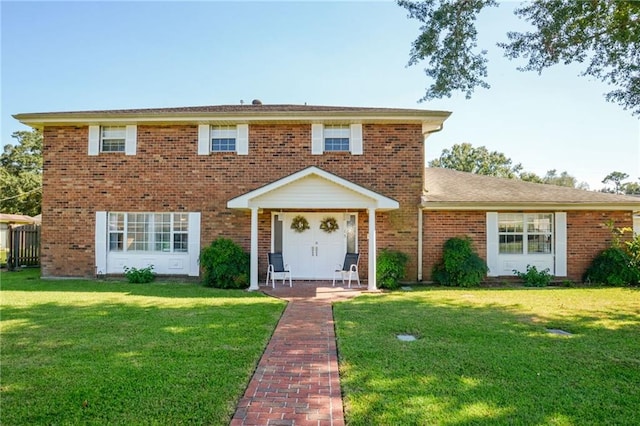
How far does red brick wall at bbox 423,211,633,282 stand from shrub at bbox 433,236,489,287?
1.45 feet

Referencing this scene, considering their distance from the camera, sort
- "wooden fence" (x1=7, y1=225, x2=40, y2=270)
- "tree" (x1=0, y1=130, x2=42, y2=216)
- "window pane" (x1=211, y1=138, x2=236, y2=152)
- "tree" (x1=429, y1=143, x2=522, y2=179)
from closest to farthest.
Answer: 1. "window pane" (x1=211, y1=138, x2=236, y2=152)
2. "wooden fence" (x1=7, y1=225, x2=40, y2=270)
3. "tree" (x1=0, y1=130, x2=42, y2=216)
4. "tree" (x1=429, y1=143, x2=522, y2=179)

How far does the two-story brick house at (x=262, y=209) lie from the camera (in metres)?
12.0

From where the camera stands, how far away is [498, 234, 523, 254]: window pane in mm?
12172

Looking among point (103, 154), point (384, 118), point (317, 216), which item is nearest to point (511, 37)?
point (384, 118)

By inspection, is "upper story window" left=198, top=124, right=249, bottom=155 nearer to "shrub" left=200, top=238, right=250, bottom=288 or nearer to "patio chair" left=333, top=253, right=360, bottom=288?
"shrub" left=200, top=238, right=250, bottom=288

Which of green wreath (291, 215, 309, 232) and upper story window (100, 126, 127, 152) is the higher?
upper story window (100, 126, 127, 152)

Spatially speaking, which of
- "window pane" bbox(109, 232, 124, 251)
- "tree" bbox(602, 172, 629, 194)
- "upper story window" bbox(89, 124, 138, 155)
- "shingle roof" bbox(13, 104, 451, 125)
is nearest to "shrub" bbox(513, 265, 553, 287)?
"shingle roof" bbox(13, 104, 451, 125)

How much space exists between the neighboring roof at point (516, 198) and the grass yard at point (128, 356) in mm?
6643

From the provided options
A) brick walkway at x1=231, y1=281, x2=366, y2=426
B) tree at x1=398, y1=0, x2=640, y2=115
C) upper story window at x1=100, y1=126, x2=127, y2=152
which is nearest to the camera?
brick walkway at x1=231, y1=281, x2=366, y2=426

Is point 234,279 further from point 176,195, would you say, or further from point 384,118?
point 384,118

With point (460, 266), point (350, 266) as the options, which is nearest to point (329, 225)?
point (350, 266)

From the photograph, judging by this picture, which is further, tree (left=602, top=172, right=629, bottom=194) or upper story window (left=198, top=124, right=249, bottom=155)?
tree (left=602, top=172, right=629, bottom=194)

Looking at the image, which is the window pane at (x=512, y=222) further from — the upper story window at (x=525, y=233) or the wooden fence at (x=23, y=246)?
the wooden fence at (x=23, y=246)

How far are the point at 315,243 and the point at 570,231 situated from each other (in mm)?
8422
